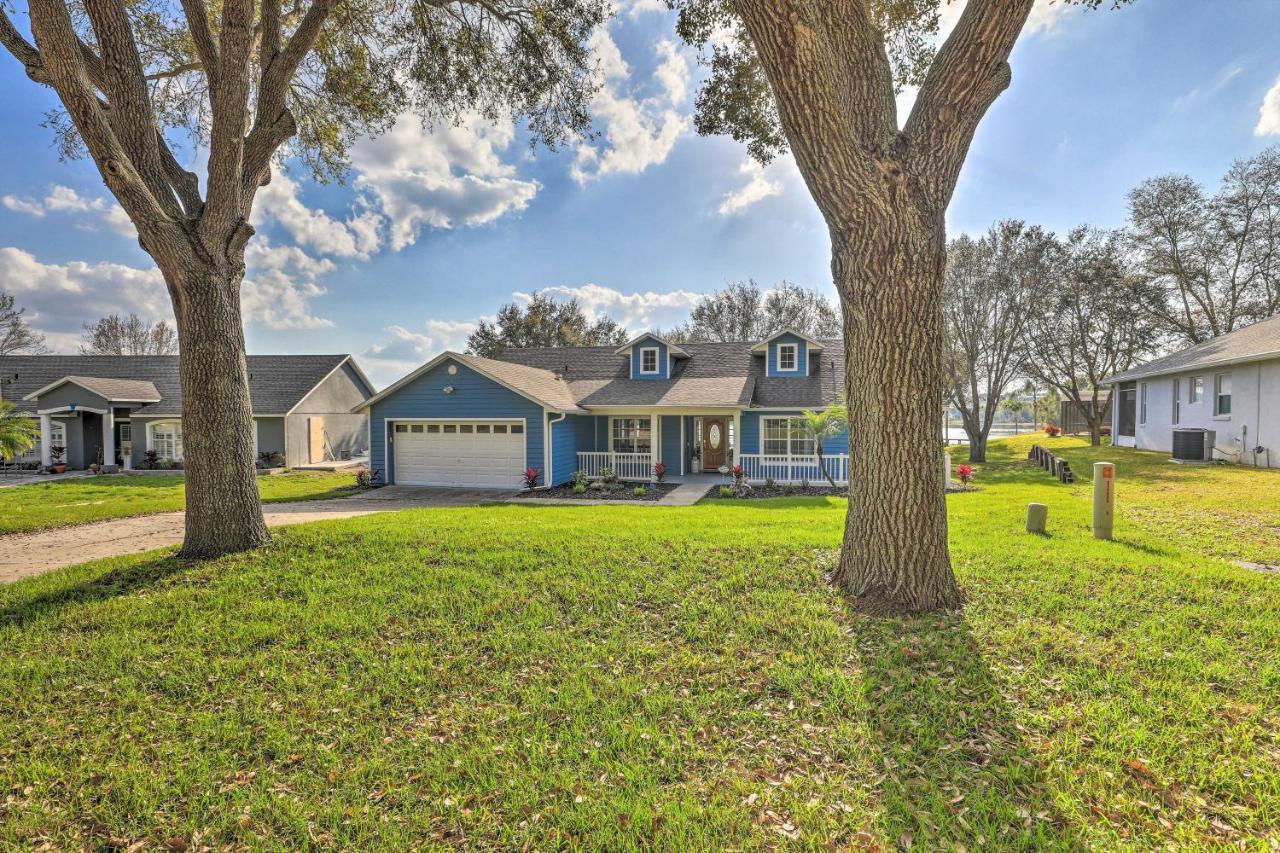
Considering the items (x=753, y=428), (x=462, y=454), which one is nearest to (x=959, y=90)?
(x=753, y=428)

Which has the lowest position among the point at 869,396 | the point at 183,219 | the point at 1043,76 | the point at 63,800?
the point at 63,800

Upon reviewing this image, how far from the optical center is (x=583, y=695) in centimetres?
344

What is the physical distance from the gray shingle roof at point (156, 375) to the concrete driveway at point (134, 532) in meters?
10.6

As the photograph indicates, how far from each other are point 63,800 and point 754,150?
34.2ft

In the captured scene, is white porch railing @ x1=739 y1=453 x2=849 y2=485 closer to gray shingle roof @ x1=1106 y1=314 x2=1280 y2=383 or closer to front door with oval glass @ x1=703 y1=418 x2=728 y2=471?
front door with oval glass @ x1=703 y1=418 x2=728 y2=471

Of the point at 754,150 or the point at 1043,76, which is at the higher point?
the point at 1043,76

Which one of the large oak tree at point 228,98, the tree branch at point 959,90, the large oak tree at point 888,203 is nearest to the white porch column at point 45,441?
the large oak tree at point 228,98

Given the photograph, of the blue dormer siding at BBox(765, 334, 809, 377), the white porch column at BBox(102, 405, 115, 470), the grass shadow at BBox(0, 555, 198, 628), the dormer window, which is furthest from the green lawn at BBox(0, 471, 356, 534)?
the dormer window

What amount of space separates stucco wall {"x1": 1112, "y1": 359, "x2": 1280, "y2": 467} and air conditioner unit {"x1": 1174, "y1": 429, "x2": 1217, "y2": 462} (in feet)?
0.92

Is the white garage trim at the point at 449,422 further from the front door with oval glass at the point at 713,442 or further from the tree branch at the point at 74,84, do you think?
the tree branch at the point at 74,84

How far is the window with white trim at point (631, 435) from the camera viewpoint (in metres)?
17.4

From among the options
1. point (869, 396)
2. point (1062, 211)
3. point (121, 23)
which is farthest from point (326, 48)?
point (1062, 211)

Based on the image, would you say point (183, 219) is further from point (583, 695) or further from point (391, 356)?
point (391, 356)

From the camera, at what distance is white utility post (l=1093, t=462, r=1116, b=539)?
7031mm
